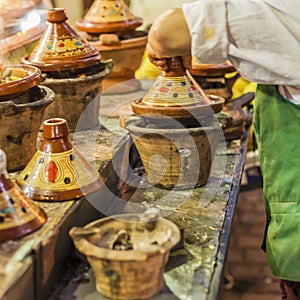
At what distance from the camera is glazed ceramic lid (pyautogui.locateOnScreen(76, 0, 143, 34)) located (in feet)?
7.93

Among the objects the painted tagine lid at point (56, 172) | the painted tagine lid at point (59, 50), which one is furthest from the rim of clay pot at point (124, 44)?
the painted tagine lid at point (56, 172)

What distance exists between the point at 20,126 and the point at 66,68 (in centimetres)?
38

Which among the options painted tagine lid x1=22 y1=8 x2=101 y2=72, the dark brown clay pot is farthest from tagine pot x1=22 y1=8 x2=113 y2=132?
the dark brown clay pot

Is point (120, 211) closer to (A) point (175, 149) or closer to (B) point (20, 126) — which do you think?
(A) point (175, 149)

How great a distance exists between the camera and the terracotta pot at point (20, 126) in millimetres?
1497

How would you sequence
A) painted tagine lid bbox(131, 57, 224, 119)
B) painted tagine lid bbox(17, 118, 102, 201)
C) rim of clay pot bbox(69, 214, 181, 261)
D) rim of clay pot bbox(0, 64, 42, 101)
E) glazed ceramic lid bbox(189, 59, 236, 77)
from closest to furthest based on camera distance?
1. rim of clay pot bbox(69, 214, 181, 261)
2. painted tagine lid bbox(17, 118, 102, 201)
3. rim of clay pot bbox(0, 64, 42, 101)
4. painted tagine lid bbox(131, 57, 224, 119)
5. glazed ceramic lid bbox(189, 59, 236, 77)

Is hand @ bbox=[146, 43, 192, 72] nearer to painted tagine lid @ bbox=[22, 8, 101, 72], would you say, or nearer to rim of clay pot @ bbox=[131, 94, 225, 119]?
rim of clay pot @ bbox=[131, 94, 225, 119]

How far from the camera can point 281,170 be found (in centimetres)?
143

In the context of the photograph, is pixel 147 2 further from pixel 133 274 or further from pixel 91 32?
pixel 133 274

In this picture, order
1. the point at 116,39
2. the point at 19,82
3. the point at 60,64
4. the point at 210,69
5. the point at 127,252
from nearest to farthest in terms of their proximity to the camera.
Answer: the point at 127,252 < the point at 19,82 < the point at 60,64 < the point at 210,69 < the point at 116,39

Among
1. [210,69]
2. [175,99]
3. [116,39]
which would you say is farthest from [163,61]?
[116,39]

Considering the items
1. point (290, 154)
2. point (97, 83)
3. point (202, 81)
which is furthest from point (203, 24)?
point (202, 81)

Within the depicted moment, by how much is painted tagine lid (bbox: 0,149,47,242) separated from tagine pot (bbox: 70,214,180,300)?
104 mm

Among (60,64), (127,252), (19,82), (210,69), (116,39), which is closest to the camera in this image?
(127,252)
